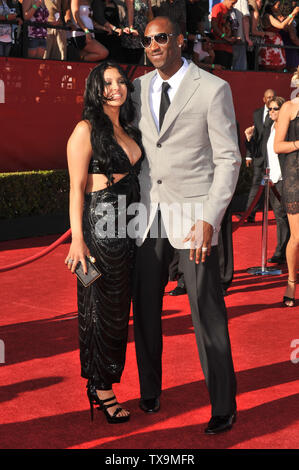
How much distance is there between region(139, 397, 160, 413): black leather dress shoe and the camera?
14.1 ft

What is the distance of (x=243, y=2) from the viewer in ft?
46.0

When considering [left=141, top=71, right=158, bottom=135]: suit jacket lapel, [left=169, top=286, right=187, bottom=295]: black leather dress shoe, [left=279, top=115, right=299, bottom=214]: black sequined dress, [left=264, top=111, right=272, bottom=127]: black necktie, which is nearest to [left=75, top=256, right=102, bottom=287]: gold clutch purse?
Result: [left=141, top=71, right=158, bottom=135]: suit jacket lapel

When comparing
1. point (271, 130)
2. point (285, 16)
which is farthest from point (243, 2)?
point (271, 130)

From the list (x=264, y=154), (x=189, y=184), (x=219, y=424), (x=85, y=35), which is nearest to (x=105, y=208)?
(x=189, y=184)

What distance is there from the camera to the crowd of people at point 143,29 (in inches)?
454

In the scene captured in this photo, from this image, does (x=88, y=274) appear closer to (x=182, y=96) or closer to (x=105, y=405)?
(x=105, y=405)

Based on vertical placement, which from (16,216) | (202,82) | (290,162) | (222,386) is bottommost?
(16,216)

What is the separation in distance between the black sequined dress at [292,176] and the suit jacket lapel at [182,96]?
2.61 m

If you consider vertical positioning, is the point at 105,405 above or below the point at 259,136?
below

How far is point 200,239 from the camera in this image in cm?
385

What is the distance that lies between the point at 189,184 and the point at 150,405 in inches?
50.0

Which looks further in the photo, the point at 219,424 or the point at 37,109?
the point at 37,109

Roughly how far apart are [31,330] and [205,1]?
9.51 metres
